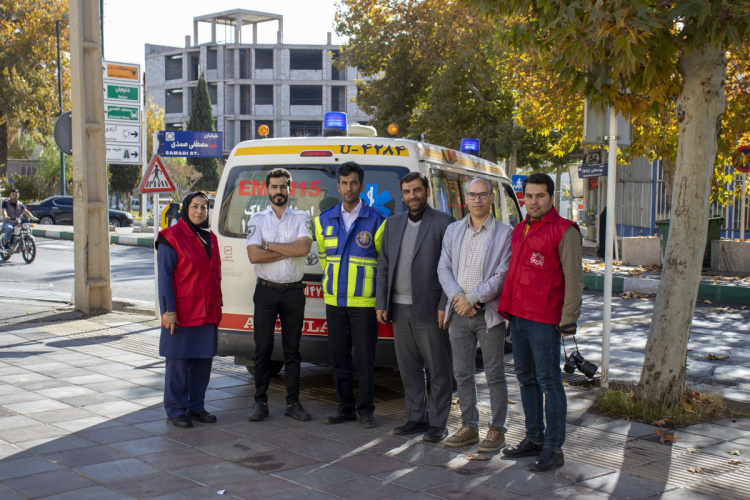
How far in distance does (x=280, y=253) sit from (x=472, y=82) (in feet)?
65.3

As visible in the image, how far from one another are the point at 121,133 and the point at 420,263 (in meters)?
7.17

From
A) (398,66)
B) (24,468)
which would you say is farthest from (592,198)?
(24,468)

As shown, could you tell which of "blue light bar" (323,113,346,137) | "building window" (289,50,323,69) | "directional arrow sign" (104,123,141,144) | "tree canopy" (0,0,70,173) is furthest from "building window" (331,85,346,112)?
"blue light bar" (323,113,346,137)

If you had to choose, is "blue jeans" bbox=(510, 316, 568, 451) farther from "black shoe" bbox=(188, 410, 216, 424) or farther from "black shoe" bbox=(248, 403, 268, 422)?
"black shoe" bbox=(188, 410, 216, 424)

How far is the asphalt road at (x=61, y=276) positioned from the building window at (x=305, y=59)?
43.3 meters

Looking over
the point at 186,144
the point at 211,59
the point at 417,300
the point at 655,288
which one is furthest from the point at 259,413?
the point at 211,59

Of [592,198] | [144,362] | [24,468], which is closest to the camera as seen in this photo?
[24,468]

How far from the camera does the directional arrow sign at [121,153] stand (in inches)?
432

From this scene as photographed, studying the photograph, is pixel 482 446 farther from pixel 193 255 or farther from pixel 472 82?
pixel 472 82

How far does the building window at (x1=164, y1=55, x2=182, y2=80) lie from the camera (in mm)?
66812

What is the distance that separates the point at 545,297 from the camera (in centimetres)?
468

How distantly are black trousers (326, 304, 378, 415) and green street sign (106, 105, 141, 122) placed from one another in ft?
21.6

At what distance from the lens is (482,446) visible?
5.01 m

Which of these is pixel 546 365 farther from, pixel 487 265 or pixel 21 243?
pixel 21 243
